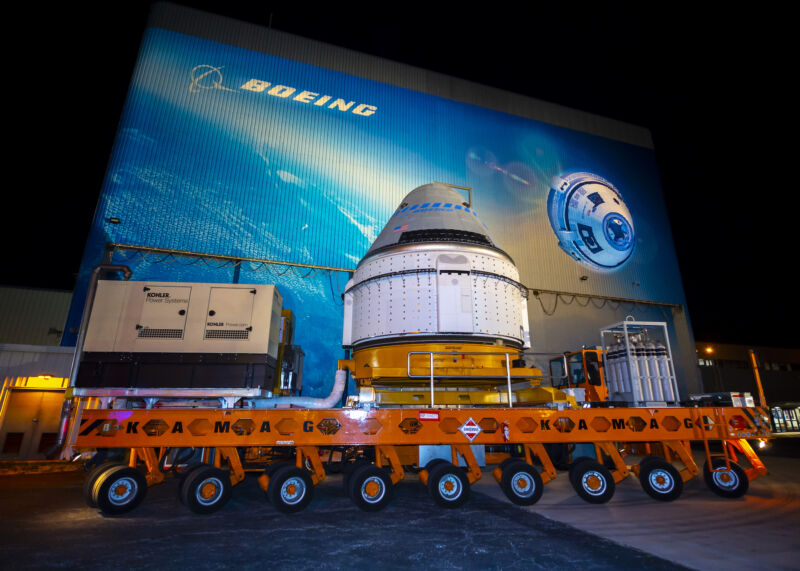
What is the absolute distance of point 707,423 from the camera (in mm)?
8820

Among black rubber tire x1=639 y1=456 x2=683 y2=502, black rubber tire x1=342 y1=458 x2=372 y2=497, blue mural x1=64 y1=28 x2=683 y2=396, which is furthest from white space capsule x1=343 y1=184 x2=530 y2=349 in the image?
blue mural x1=64 y1=28 x2=683 y2=396

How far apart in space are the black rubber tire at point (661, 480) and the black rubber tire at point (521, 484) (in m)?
2.40

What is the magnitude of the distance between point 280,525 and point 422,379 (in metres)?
4.08

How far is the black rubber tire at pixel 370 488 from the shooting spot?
24.1 feet

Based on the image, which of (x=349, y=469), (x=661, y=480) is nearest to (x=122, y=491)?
(x=349, y=469)

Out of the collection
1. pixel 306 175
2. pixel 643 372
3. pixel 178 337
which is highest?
pixel 306 175

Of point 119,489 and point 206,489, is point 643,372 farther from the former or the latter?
point 119,489

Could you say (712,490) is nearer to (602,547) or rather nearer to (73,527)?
(602,547)

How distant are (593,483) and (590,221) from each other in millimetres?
20539

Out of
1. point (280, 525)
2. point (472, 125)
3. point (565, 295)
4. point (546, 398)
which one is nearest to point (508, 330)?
point (546, 398)

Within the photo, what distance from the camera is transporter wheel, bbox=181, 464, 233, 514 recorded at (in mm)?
7094

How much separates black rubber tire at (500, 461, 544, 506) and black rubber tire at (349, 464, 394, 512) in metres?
2.33

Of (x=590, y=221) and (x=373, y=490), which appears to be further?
(x=590, y=221)

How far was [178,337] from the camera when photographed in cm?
880
